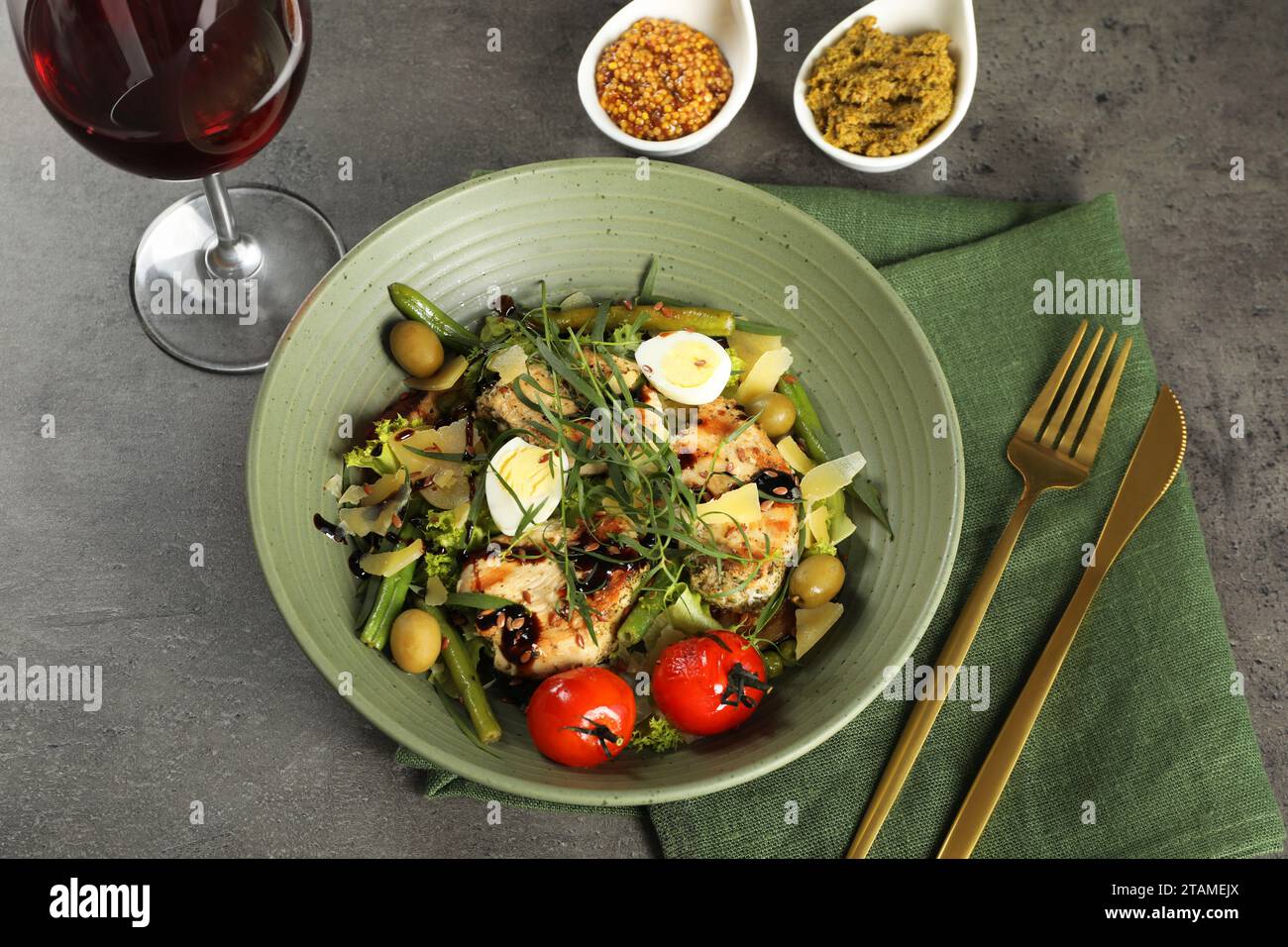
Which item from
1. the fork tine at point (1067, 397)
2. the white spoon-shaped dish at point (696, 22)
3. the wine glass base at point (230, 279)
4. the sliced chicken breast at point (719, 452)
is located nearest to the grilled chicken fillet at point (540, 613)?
the sliced chicken breast at point (719, 452)

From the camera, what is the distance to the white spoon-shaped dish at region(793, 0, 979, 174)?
3270 mm

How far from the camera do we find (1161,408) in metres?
3.10

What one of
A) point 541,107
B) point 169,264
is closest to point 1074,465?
point 541,107

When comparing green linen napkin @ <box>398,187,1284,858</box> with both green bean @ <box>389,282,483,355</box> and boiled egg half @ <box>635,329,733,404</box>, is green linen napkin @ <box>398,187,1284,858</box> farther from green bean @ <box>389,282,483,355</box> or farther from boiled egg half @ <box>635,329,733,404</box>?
green bean @ <box>389,282,483,355</box>

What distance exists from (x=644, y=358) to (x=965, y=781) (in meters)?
1.41

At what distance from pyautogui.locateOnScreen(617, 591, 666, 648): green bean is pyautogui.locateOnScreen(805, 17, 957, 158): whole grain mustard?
5.31 feet

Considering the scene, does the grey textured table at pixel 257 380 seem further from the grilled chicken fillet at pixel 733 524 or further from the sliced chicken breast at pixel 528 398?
the sliced chicken breast at pixel 528 398

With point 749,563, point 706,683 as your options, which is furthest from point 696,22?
point 706,683

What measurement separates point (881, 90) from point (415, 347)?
1685 mm

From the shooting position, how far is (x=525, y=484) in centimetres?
246

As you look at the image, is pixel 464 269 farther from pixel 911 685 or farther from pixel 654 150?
pixel 911 685

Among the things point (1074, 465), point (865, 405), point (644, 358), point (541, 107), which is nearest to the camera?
point (644, 358)

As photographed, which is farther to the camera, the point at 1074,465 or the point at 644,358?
the point at 1074,465

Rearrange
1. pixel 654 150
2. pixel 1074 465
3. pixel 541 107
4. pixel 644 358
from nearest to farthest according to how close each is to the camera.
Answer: pixel 644 358, pixel 1074 465, pixel 654 150, pixel 541 107
